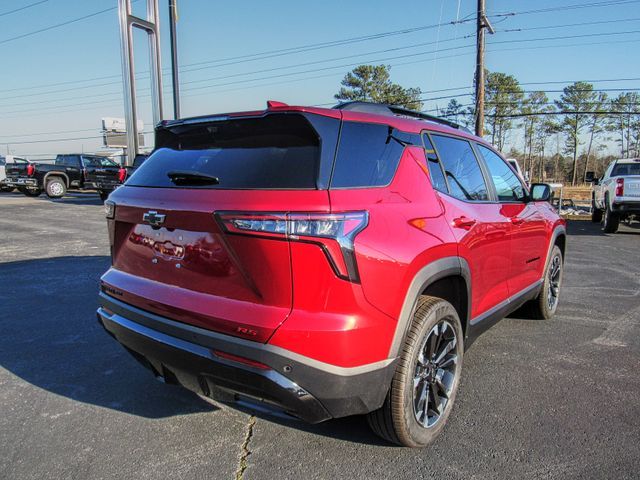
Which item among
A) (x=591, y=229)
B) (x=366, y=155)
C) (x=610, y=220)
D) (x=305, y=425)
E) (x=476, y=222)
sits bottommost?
(x=591, y=229)

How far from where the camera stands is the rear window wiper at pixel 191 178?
7.62ft

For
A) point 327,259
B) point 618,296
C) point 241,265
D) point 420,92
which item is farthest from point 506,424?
point 420,92

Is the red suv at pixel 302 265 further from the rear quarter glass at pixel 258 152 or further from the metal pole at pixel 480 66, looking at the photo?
the metal pole at pixel 480 66

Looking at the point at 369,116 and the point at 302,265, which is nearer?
the point at 302,265

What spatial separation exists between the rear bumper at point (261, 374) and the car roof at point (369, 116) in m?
1.09

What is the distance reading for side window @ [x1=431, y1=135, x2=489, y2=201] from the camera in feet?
9.95

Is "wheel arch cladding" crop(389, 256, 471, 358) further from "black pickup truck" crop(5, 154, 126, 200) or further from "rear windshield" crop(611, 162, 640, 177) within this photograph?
"black pickup truck" crop(5, 154, 126, 200)

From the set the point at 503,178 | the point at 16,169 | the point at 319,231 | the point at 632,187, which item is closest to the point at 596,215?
the point at 632,187

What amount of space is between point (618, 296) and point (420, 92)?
4110 centimetres

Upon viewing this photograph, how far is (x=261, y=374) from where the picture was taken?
2.04 meters

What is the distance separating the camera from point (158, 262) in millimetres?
2471

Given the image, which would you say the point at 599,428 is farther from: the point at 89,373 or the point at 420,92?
the point at 420,92

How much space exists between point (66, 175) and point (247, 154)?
2253 cm

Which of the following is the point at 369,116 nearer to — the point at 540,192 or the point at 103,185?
the point at 540,192
